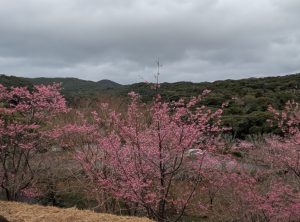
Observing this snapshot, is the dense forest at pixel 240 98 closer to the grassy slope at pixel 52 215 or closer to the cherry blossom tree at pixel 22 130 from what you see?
the cherry blossom tree at pixel 22 130

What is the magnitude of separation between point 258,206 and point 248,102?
2589 cm

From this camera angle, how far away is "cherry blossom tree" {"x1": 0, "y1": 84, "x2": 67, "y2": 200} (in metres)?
10.1

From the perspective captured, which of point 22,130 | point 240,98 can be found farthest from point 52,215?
point 240,98

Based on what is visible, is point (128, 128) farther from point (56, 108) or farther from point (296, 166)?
point (296, 166)

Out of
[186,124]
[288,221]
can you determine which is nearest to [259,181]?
[288,221]

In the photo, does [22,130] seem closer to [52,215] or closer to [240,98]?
[52,215]

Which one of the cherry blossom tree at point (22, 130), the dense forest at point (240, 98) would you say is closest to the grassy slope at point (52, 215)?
the cherry blossom tree at point (22, 130)

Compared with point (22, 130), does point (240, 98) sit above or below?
below

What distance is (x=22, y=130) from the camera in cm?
1026

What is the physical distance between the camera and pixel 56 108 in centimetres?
1094

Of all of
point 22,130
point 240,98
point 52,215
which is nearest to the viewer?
point 52,215

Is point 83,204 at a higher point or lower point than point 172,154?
lower

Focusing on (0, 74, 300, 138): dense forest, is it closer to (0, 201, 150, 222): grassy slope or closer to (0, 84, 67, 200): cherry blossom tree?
(0, 84, 67, 200): cherry blossom tree

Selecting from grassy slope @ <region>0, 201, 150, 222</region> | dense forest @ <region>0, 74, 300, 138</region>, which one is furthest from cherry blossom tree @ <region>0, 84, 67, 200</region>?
dense forest @ <region>0, 74, 300, 138</region>
